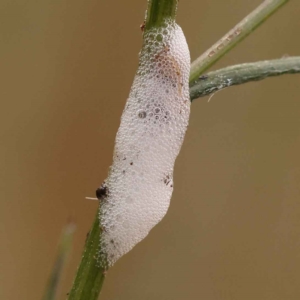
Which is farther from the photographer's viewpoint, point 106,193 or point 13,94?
point 13,94

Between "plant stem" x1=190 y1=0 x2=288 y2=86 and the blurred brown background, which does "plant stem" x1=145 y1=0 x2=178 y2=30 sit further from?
the blurred brown background

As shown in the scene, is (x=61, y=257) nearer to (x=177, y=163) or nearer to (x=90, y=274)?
(x=90, y=274)

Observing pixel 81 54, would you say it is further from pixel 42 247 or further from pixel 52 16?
pixel 42 247

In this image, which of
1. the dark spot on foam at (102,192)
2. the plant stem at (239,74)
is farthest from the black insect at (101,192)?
the plant stem at (239,74)

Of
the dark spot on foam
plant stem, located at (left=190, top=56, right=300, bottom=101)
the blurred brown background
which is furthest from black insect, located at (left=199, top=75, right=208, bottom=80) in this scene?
the blurred brown background

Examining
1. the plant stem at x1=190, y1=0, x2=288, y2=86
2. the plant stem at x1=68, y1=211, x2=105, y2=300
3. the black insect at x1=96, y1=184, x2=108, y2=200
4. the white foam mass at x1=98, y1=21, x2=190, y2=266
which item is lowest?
the plant stem at x1=68, y1=211, x2=105, y2=300

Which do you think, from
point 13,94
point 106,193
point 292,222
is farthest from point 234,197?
point 106,193

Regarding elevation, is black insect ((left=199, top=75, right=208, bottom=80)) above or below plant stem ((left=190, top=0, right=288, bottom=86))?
below
